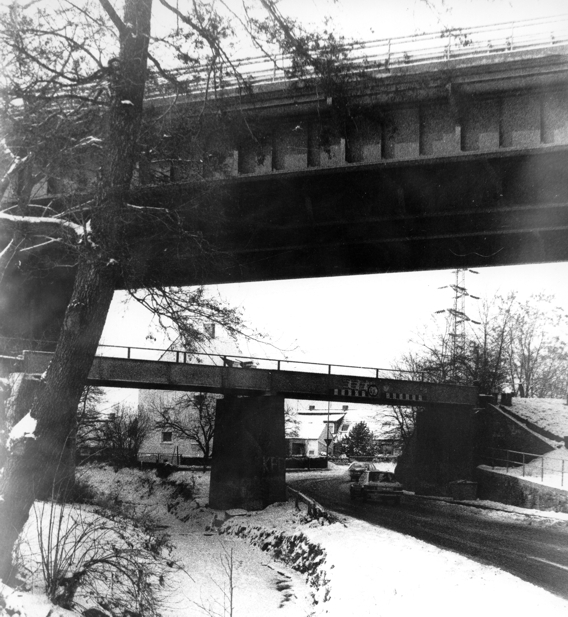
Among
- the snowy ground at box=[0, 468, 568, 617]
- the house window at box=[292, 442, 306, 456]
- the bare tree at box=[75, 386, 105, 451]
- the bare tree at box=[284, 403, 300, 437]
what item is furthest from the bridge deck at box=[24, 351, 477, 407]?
the house window at box=[292, 442, 306, 456]

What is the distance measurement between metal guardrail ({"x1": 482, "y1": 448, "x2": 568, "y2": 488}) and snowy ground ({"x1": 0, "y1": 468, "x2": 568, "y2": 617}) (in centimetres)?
405

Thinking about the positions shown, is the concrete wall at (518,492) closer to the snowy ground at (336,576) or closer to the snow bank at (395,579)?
the snowy ground at (336,576)

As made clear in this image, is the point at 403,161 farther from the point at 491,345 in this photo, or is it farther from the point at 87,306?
the point at 491,345

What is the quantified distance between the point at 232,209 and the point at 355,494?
51.5ft

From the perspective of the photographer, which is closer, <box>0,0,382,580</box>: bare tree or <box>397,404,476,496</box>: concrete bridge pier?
<box>0,0,382,580</box>: bare tree

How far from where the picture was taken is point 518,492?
2806 cm

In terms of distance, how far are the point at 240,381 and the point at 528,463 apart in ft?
46.8

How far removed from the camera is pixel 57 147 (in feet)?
34.8

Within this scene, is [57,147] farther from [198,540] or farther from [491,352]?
[491,352]

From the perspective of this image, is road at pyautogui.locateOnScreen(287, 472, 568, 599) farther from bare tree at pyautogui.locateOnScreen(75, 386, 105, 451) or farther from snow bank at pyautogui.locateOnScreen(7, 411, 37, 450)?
bare tree at pyautogui.locateOnScreen(75, 386, 105, 451)

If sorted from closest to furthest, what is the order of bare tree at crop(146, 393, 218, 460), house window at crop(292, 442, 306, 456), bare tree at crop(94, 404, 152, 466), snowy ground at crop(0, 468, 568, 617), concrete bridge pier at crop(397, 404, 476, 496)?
1. snowy ground at crop(0, 468, 568, 617)
2. concrete bridge pier at crop(397, 404, 476, 496)
3. bare tree at crop(94, 404, 152, 466)
4. bare tree at crop(146, 393, 218, 460)
5. house window at crop(292, 442, 306, 456)

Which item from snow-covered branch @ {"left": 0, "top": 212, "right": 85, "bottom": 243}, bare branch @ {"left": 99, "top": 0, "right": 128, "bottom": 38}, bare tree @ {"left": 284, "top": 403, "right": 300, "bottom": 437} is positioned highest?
bare branch @ {"left": 99, "top": 0, "right": 128, "bottom": 38}

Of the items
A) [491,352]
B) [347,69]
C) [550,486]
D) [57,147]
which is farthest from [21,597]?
[491,352]

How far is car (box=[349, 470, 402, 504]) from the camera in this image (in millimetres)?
28922
